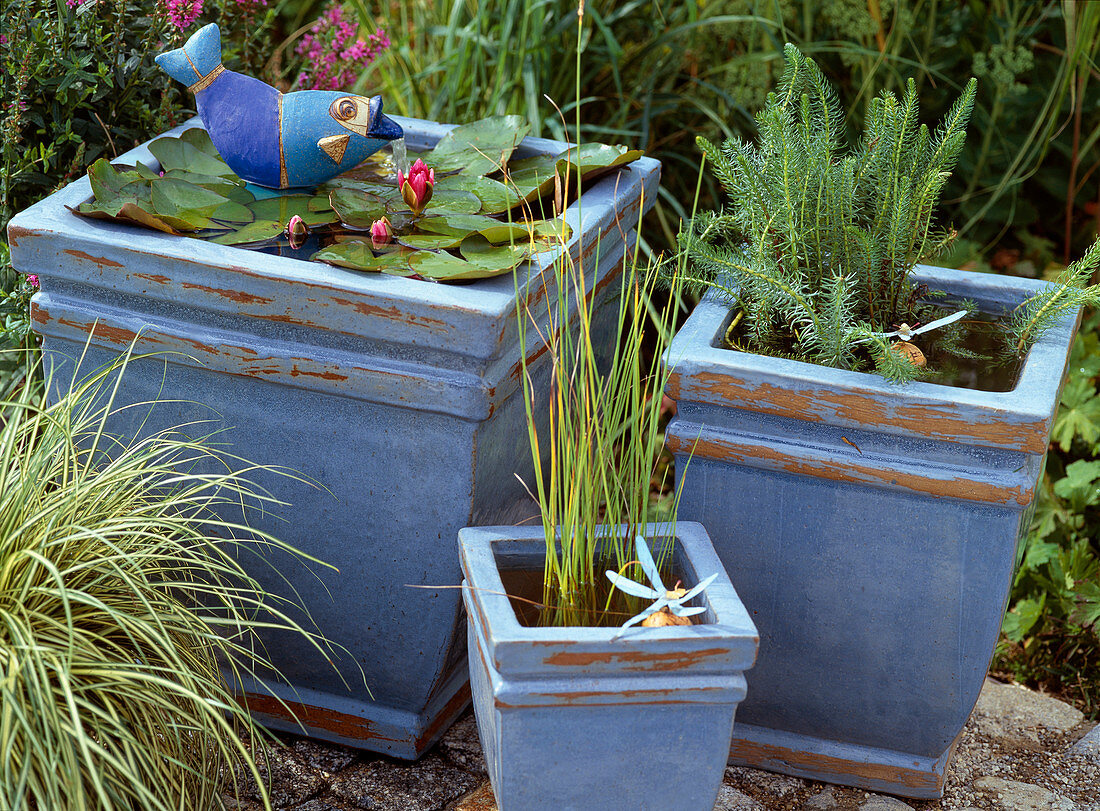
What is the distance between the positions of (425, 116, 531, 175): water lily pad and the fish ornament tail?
394mm

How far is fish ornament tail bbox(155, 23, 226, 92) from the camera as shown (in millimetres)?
1701

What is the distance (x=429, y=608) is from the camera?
1639 mm

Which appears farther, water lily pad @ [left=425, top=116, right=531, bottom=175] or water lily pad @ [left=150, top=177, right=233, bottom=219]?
water lily pad @ [left=425, top=116, right=531, bottom=175]

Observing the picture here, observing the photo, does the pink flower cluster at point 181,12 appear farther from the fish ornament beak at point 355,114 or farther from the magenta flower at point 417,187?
the magenta flower at point 417,187

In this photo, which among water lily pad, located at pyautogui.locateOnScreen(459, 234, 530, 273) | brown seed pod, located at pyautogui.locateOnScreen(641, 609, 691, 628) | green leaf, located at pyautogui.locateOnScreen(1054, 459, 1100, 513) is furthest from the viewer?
green leaf, located at pyautogui.locateOnScreen(1054, 459, 1100, 513)

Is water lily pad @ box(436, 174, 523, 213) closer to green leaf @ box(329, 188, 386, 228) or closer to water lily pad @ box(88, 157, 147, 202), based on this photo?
green leaf @ box(329, 188, 386, 228)

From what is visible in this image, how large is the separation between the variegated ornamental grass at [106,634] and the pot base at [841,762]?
738 mm

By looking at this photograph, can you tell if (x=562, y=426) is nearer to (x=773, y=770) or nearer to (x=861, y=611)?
(x=861, y=611)

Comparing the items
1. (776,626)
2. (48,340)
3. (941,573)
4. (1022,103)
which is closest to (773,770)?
(776,626)

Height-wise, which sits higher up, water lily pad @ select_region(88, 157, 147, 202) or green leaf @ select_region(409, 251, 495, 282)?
water lily pad @ select_region(88, 157, 147, 202)

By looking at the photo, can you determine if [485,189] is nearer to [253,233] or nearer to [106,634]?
[253,233]

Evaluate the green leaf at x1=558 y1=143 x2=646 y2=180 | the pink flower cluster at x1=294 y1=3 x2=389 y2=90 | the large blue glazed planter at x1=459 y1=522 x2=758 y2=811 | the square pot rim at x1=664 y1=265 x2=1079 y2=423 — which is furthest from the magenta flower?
the pink flower cluster at x1=294 y1=3 x2=389 y2=90

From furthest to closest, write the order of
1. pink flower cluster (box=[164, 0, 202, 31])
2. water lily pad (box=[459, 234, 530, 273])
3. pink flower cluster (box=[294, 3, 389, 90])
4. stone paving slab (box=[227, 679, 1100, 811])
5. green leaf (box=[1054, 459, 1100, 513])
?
pink flower cluster (box=[294, 3, 389, 90])
green leaf (box=[1054, 459, 1100, 513])
pink flower cluster (box=[164, 0, 202, 31])
stone paving slab (box=[227, 679, 1100, 811])
water lily pad (box=[459, 234, 530, 273])

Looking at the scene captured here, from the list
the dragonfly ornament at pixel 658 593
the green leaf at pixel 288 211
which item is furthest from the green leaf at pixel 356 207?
the dragonfly ornament at pixel 658 593
